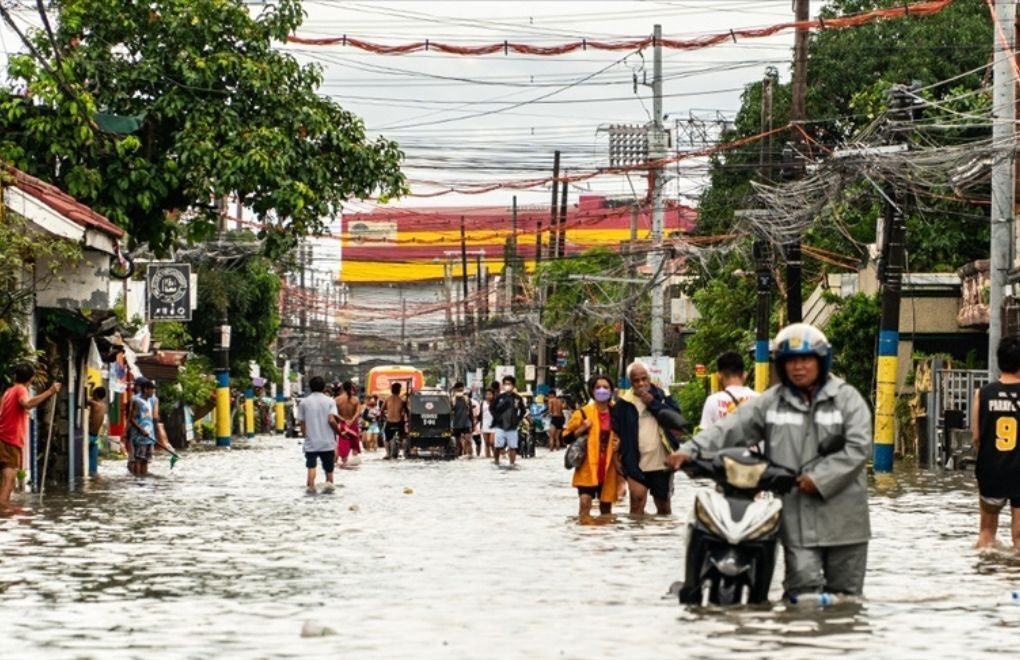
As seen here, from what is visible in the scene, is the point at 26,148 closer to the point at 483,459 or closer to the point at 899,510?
the point at 899,510

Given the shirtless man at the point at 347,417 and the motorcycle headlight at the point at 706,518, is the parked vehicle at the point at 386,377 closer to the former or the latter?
the shirtless man at the point at 347,417

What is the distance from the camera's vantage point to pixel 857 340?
1809 inches

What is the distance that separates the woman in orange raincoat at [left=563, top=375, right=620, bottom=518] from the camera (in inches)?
878

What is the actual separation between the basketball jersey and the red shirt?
12309mm

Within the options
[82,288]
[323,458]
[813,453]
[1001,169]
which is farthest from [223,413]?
[813,453]

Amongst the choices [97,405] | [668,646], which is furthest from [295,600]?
[97,405]

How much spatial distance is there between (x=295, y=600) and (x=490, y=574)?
93.2 inches

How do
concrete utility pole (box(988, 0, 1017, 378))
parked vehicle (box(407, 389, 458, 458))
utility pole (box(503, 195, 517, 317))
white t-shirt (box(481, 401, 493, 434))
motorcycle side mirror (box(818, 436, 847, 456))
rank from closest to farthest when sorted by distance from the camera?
1. motorcycle side mirror (box(818, 436, 847, 456))
2. concrete utility pole (box(988, 0, 1017, 378))
3. white t-shirt (box(481, 401, 493, 434))
4. parked vehicle (box(407, 389, 458, 458))
5. utility pole (box(503, 195, 517, 317))

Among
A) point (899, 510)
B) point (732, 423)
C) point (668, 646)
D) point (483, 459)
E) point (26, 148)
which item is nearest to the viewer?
point (668, 646)

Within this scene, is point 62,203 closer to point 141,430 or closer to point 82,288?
point 82,288

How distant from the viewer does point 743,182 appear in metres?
69.2

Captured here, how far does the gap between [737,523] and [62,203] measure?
61.4ft

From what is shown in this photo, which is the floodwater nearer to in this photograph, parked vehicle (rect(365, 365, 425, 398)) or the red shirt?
the red shirt

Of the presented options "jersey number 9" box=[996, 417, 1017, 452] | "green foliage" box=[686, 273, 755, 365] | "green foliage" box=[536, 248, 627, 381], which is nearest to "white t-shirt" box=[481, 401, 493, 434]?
"green foliage" box=[686, 273, 755, 365]
